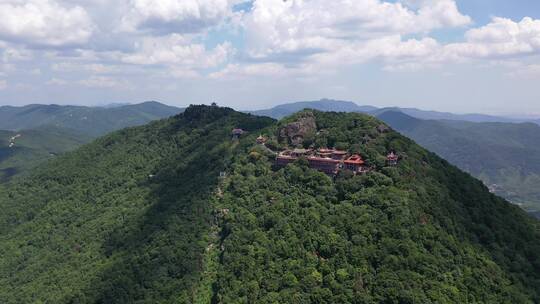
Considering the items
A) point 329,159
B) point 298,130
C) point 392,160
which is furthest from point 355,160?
point 298,130

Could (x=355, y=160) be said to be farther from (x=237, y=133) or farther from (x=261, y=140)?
(x=237, y=133)

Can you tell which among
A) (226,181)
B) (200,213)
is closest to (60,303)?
(200,213)

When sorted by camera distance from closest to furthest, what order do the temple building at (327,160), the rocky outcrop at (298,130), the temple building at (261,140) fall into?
the temple building at (327,160) → the rocky outcrop at (298,130) → the temple building at (261,140)

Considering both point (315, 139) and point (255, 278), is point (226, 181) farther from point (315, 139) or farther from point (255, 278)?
point (255, 278)

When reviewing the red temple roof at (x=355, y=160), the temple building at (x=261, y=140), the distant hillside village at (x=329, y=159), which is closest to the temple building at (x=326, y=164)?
the distant hillside village at (x=329, y=159)

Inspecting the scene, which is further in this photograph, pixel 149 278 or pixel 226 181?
pixel 226 181

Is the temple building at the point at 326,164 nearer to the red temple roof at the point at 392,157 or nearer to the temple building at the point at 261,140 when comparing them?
the red temple roof at the point at 392,157
